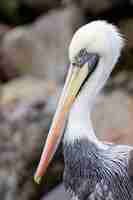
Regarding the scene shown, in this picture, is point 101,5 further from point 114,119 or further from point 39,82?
point 114,119

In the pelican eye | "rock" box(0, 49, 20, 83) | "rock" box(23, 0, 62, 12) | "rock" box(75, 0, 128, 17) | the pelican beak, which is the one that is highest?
the pelican eye

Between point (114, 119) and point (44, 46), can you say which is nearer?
point (114, 119)

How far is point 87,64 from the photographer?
4.72 metres

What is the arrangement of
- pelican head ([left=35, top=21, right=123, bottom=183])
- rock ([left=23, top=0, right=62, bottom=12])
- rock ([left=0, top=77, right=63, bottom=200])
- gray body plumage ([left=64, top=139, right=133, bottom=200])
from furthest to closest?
rock ([left=23, top=0, right=62, bottom=12]), rock ([left=0, top=77, right=63, bottom=200]), gray body plumage ([left=64, top=139, right=133, bottom=200]), pelican head ([left=35, top=21, right=123, bottom=183])

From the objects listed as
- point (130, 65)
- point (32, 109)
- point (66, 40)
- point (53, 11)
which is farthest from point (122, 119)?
point (53, 11)

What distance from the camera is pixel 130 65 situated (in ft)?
34.3

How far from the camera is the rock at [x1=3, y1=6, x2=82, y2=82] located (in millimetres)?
11023

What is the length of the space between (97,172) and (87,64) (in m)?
0.83

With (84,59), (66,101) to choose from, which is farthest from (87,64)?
(66,101)

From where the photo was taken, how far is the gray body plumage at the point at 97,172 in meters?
4.79

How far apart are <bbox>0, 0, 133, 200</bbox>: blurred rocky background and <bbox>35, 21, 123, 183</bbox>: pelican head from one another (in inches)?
84.6

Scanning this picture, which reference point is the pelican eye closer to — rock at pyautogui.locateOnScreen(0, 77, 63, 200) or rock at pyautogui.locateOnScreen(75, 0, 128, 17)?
rock at pyautogui.locateOnScreen(0, 77, 63, 200)

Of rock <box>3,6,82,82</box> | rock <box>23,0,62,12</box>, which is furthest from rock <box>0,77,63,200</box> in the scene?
rock <box>23,0,62,12</box>

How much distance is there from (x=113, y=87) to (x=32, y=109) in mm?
1544
